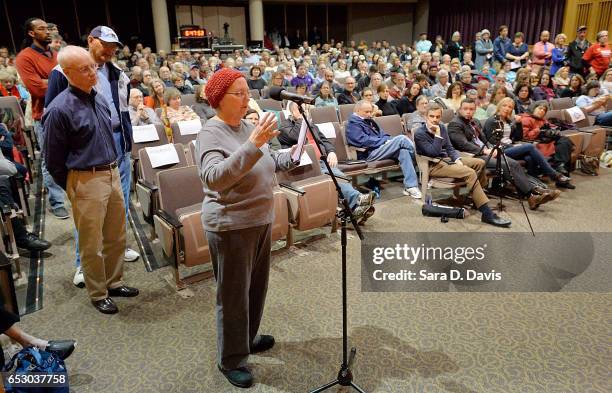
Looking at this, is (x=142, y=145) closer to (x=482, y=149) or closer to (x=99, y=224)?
(x=99, y=224)

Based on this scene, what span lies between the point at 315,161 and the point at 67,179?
201 cm

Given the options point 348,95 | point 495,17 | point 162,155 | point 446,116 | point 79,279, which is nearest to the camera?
point 79,279

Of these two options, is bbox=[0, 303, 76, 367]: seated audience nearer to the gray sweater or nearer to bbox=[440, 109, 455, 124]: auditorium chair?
the gray sweater

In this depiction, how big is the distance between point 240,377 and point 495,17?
14.8 meters

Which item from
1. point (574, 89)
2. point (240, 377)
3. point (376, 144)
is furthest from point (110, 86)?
point (574, 89)

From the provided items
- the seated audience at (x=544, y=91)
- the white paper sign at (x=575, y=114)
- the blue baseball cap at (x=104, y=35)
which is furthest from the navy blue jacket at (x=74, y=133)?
the seated audience at (x=544, y=91)

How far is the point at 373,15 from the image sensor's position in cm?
1714

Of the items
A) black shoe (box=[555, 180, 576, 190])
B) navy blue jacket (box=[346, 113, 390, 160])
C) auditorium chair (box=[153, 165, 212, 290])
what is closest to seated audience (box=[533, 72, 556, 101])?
black shoe (box=[555, 180, 576, 190])

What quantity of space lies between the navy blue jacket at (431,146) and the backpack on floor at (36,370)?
10.8 feet

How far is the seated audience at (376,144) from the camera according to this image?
4.41 meters

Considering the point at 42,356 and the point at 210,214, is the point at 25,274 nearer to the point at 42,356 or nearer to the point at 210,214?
the point at 42,356

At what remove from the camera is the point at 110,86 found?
2699mm

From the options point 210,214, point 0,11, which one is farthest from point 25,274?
point 0,11

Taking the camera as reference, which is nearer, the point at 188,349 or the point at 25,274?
the point at 188,349
